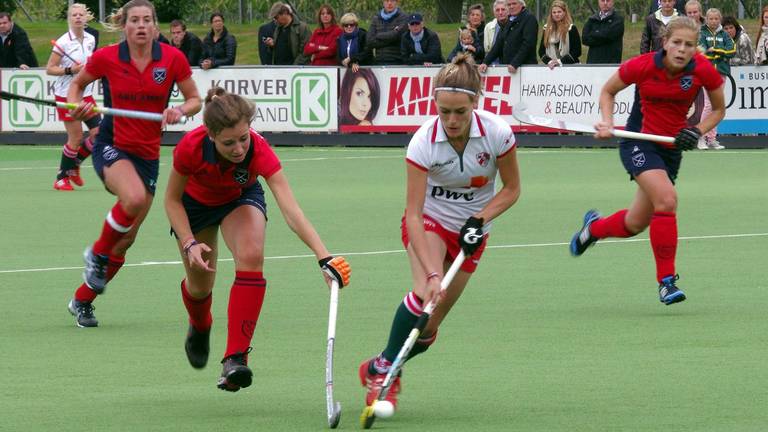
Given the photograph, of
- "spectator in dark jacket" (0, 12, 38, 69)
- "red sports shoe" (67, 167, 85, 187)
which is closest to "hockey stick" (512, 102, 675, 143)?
"red sports shoe" (67, 167, 85, 187)

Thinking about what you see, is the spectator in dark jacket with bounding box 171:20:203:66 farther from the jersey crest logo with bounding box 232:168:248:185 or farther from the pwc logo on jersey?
A: the pwc logo on jersey

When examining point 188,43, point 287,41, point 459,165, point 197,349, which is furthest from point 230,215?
point 188,43

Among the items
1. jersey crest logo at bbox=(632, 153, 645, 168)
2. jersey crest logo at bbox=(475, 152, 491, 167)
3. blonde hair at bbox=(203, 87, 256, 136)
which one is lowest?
jersey crest logo at bbox=(632, 153, 645, 168)

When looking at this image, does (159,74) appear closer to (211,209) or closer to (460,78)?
(211,209)

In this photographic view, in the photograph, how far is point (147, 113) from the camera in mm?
9281

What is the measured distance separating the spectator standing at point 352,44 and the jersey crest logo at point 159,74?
12.8 m

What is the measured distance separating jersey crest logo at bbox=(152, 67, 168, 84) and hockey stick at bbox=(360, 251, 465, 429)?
3.64 meters

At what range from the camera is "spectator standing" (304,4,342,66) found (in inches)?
886

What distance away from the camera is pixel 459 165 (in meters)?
6.37

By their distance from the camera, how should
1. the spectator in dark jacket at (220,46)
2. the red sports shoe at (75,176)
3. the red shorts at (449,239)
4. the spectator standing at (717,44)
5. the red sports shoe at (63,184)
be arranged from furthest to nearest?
the spectator in dark jacket at (220,46) → the spectator standing at (717,44) → the red sports shoe at (63,184) → the red sports shoe at (75,176) → the red shorts at (449,239)

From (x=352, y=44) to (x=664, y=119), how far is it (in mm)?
13104

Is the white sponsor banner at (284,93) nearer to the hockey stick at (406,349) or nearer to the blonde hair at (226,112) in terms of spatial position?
the blonde hair at (226,112)

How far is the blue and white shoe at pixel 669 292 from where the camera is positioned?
28.1 feet

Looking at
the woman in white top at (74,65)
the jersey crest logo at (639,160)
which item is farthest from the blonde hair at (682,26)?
the woman in white top at (74,65)
